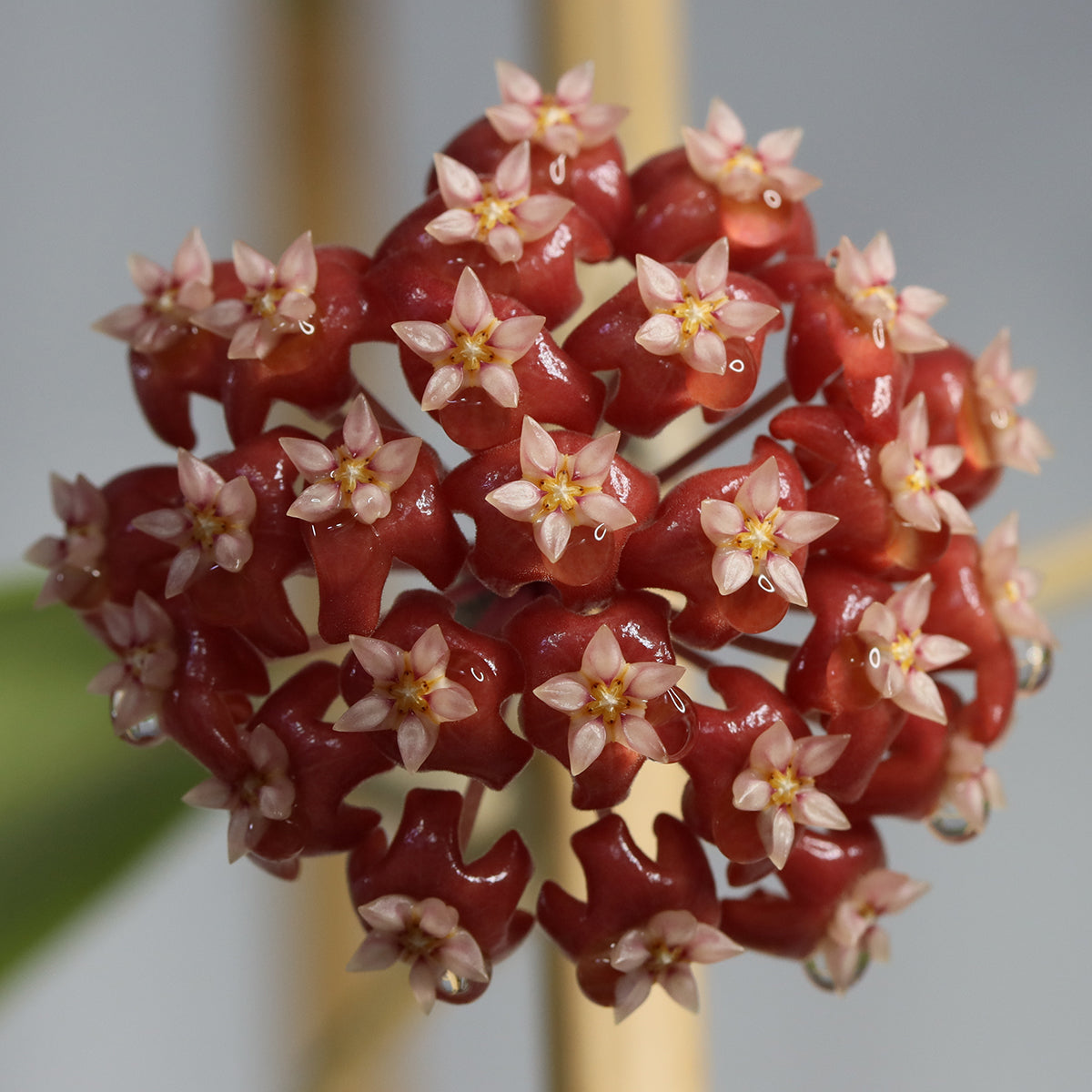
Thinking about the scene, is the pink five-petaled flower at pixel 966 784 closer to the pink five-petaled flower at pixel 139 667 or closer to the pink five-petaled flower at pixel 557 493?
the pink five-petaled flower at pixel 557 493

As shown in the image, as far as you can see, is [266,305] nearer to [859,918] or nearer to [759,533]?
[759,533]

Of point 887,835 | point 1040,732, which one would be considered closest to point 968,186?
point 1040,732

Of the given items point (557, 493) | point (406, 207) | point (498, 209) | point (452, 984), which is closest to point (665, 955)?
point (452, 984)

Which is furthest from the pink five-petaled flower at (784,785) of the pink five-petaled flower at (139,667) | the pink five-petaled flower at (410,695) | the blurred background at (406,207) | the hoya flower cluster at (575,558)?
the blurred background at (406,207)

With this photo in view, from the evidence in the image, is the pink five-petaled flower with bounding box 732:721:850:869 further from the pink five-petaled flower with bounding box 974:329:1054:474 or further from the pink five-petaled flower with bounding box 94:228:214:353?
the pink five-petaled flower with bounding box 94:228:214:353

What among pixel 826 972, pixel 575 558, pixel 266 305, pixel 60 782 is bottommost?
pixel 826 972

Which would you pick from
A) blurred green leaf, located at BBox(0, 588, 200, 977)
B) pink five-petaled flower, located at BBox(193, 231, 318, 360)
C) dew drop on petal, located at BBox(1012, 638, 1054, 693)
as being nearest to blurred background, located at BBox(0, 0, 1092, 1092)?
blurred green leaf, located at BBox(0, 588, 200, 977)

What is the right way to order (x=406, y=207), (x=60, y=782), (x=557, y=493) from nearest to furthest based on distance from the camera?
(x=557, y=493) → (x=60, y=782) → (x=406, y=207)
